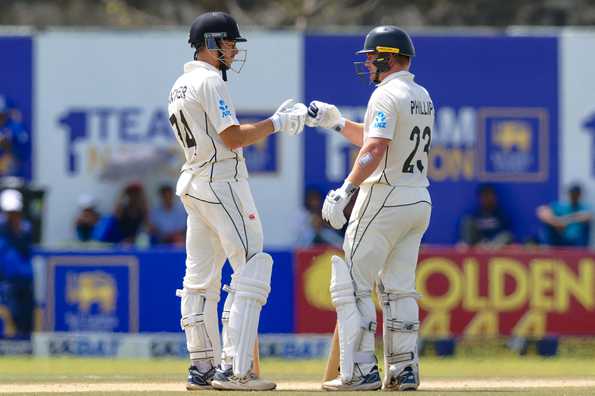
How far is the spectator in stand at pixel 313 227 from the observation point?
16875mm

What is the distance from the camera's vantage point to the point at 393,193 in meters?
9.66

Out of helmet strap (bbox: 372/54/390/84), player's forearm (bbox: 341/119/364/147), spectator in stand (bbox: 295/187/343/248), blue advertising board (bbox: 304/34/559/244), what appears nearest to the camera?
helmet strap (bbox: 372/54/390/84)

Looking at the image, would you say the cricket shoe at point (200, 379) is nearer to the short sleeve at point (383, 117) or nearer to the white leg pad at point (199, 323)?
the white leg pad at point (199, 323)

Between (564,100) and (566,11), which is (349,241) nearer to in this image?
(564,100)

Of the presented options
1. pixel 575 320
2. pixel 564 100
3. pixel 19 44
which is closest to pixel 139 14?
pixel 19 44

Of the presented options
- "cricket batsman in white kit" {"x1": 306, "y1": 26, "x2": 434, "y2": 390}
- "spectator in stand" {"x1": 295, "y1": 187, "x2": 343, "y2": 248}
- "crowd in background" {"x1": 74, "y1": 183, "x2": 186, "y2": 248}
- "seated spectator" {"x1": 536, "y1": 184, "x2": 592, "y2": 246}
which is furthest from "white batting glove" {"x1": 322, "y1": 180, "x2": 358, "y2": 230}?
"seated spectator" {"x1": 536, "y1": 184, "x2": 592, "y2": 246}

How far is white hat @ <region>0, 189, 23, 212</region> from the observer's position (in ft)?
54.4

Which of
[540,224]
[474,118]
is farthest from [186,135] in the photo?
[540,224]

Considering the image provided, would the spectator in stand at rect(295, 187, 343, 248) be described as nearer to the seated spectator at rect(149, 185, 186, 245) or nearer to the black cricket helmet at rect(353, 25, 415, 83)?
the seated spectator at rect(149, 185, 186, 245)

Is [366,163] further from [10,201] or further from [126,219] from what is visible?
[126,219]

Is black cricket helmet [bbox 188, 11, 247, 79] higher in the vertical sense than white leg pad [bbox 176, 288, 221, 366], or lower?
higher

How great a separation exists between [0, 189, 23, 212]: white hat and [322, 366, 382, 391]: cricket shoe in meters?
7.78

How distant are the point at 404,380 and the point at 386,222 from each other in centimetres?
97

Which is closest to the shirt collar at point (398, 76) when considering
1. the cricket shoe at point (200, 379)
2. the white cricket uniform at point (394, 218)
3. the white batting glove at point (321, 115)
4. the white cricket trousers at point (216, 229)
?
the white cricket uniform at point (394, 218)
